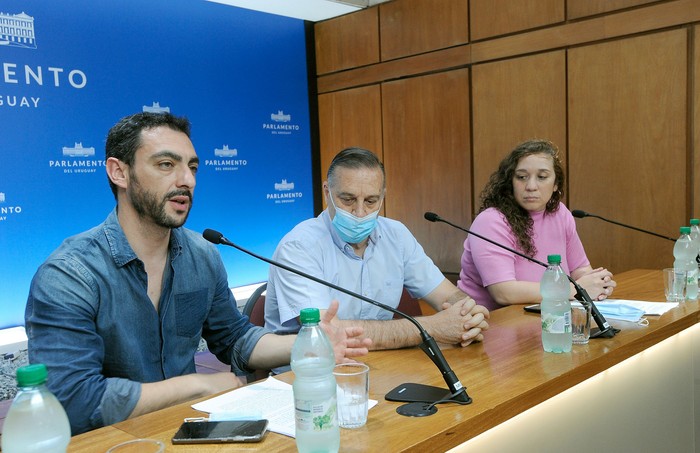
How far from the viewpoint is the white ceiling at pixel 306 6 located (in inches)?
184

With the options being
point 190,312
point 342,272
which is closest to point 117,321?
point 190,312

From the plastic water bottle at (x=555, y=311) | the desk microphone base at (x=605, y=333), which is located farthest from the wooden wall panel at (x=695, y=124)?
the plastic water bottle at (x=555, y=311)

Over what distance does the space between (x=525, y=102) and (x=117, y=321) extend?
322 centimetres

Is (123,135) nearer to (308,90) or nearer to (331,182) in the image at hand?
(331,182)

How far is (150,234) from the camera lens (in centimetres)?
166

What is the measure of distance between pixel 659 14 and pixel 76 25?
3.57m

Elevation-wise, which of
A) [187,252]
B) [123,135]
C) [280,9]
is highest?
[280,9]

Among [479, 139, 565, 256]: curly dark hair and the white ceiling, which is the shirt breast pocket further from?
the white ceiling

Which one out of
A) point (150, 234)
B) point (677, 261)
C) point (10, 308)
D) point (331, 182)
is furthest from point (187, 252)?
point (10, 308)

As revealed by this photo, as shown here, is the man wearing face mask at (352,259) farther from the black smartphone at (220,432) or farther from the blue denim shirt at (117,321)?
the black smartphone at (220,432)

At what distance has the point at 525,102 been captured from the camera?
3.98 m

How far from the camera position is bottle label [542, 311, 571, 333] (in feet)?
4.90

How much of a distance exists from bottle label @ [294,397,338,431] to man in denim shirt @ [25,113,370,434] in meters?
0.51

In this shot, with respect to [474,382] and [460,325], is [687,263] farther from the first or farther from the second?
[474,382]
